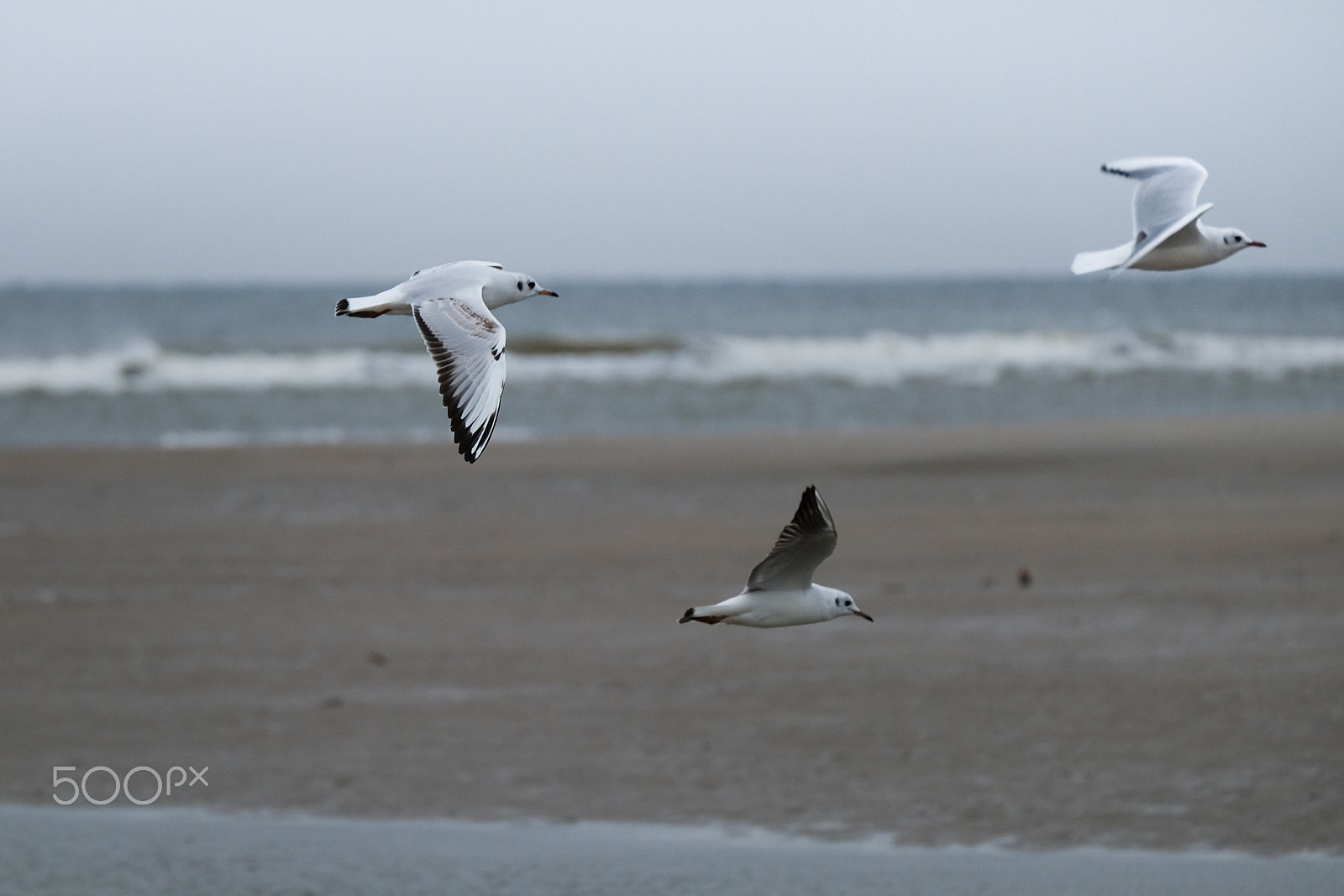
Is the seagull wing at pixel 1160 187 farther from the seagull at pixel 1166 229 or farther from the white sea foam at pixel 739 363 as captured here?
the white sea foam at pixel 739 363

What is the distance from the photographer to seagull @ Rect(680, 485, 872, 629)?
3814 mm

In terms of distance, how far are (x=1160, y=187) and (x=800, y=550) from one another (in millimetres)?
1922

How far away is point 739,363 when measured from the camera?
32.1 m

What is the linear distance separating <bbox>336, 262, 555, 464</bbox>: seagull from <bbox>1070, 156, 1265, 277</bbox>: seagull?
1.49 meters

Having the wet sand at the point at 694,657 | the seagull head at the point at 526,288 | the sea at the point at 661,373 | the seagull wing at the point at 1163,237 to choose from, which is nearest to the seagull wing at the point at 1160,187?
the seagull wing at the point at 1163,237

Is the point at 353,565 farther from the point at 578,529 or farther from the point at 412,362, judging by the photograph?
the point at 412,362

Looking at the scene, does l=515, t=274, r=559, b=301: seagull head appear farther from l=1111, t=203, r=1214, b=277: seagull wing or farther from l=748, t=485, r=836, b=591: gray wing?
l=1111, t=203, r=1214, b=277: seagull wing

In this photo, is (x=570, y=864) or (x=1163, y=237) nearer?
Result: (x=1163, y=237)

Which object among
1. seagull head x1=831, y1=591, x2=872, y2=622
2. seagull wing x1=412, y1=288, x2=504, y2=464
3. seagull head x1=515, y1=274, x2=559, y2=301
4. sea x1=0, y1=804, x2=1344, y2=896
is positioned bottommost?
sea x1=0, y1=804, x2=1344, y2=896

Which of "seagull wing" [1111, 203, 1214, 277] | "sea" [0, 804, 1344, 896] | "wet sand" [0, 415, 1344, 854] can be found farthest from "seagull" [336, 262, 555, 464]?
"wet sand" [0, 415, 1344, 854]

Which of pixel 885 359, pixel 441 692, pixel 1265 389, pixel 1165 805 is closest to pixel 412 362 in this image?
pixel 885 359

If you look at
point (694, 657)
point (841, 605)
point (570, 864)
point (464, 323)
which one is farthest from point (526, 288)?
point (694, 657)

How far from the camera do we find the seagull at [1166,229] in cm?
429

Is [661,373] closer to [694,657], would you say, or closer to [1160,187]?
[694,657]
